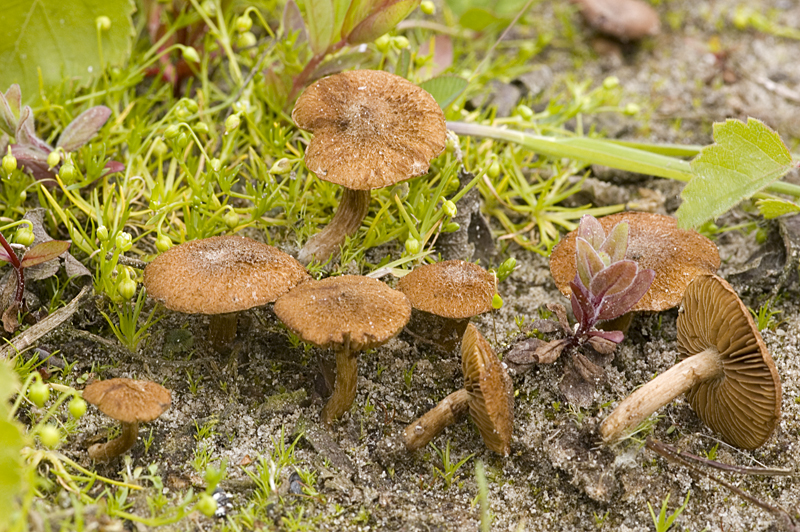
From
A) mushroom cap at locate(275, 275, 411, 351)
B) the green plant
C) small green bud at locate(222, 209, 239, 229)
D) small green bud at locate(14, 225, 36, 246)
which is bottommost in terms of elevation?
the green plant

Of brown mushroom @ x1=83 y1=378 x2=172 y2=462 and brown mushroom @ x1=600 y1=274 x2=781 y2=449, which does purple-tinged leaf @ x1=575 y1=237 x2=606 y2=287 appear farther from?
brown mushroom @ x1=83 y1=378 x2=172 y2=462

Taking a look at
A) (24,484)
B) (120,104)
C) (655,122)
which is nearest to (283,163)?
(120,104)

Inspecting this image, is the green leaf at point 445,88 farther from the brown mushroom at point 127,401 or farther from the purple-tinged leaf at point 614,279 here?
the brown mushroom at point 127,401

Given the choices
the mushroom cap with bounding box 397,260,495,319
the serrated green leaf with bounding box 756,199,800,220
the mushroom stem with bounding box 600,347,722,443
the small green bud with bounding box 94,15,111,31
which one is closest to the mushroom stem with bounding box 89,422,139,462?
the mushroom cap with bounding box 397,260,495,319

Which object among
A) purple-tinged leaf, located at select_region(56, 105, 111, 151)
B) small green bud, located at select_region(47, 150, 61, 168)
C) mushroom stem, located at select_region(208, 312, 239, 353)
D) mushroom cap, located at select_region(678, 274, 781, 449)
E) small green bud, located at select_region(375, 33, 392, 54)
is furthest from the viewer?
small green bud, located at select_region(375, 33, 392, 54)

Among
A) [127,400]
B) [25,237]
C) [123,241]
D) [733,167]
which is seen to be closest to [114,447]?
[127,400]

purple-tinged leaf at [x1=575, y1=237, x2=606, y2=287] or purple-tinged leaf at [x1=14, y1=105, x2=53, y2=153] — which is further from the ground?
purple-tinged leaf at [x1=14, y1=105, x2=53, y2=153]
